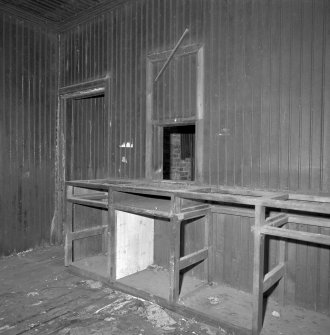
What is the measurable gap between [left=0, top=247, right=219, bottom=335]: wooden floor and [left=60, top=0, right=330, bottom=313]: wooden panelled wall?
95 cm

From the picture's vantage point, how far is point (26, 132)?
5.01 m

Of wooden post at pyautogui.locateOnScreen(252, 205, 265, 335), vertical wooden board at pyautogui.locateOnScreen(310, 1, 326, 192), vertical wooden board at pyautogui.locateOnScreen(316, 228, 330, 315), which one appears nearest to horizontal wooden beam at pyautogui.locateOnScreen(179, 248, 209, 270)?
wooden post at pyautogui.locateOnScreen(252, 205, 265, 335)

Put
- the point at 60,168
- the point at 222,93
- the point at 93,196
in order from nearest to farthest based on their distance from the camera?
the point at 222,93 → the point at 93,196 → the point at 60,168

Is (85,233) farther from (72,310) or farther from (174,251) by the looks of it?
(174,251)

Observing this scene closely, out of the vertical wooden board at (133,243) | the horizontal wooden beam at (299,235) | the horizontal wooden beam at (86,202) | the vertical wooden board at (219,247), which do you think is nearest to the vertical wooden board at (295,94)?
the horizontal wooden beam at (299,235)

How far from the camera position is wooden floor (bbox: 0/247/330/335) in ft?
9.48

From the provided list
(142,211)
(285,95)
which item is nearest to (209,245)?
(142,211)

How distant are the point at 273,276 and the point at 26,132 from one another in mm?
3928

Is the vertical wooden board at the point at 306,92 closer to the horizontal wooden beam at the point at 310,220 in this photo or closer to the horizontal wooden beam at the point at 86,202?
the horizontal wooden beam at the point at 310,220

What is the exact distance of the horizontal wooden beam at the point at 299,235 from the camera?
2477 mm

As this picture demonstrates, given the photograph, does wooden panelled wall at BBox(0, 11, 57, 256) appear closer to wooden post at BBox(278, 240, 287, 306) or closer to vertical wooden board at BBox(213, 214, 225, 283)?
vertical wooden board at BBox(213, 214, 225, 283)

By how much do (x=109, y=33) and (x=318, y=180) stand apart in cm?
334

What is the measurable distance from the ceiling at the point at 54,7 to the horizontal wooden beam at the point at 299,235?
12.4 ft

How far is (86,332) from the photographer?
2.85 metres
